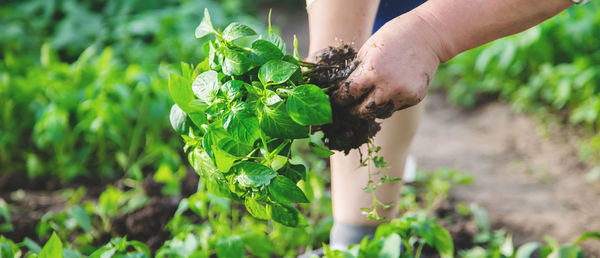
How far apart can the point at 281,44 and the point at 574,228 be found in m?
1.44

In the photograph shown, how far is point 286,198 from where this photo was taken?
0.85 m

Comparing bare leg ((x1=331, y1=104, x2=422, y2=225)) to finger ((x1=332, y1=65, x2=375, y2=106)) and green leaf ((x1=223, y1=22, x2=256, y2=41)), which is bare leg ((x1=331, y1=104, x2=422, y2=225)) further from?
green leaf ((x1=223, y1=22, x2=256, y2=41))

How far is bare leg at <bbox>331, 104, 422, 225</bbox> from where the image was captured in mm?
1307

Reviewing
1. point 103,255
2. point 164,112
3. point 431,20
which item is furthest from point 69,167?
point 431,20

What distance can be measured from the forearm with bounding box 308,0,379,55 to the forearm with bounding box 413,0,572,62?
1.03 ft

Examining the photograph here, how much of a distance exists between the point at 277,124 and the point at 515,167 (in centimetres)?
202

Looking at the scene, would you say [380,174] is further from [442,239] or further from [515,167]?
[515,167]

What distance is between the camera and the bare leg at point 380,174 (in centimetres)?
131

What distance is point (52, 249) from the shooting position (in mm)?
959

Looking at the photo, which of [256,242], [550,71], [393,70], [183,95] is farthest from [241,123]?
[550,71]

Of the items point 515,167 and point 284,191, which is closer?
point 284,191

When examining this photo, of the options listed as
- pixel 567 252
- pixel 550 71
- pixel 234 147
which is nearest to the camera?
pixel 234 147

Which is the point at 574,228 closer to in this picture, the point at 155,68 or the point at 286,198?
the point at 286,198

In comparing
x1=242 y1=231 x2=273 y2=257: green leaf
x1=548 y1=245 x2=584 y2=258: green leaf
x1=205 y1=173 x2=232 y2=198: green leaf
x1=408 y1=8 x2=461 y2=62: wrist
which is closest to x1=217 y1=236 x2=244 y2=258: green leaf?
x1=242 y1=231 x2=273 y2=257: green leaf
